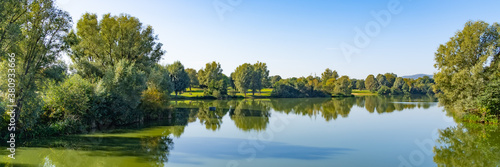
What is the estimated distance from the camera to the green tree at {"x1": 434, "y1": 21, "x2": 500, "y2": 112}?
22422mm

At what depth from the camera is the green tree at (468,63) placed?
73.6 ft

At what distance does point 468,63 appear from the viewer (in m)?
24.8

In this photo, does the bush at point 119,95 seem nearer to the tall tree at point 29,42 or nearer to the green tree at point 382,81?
the tall tree at point 29,42

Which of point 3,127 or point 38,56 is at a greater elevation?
point 38,56

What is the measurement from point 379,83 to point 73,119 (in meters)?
120

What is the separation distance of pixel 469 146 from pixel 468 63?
13578 millimetres

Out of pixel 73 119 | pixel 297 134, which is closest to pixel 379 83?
pixel 297 134

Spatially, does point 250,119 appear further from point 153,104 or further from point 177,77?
point 177,77

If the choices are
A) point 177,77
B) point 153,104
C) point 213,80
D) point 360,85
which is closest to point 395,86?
point 360,85

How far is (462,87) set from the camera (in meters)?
Answer: 23.4

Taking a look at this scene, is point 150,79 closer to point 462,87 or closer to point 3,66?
point 3,66

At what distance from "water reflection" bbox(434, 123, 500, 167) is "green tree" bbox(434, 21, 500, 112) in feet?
10.1

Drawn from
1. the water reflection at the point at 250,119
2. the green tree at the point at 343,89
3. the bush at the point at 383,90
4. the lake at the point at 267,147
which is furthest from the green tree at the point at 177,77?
the bush at the point at 383,90

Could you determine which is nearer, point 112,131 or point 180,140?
point 180,140
